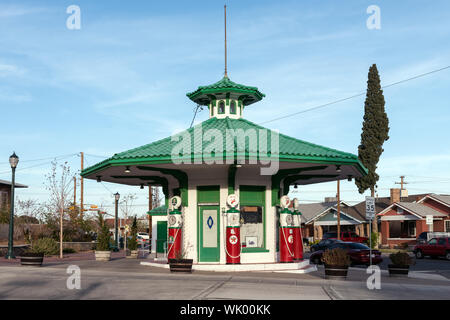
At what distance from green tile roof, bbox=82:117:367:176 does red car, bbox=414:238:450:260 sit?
1980cm

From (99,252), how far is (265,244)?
33.4ft

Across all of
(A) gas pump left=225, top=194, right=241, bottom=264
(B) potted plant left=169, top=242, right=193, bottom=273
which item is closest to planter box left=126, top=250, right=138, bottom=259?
(A) gas pump left=225, top=194, right=241, bottom=264

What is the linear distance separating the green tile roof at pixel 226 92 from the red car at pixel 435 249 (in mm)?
22278

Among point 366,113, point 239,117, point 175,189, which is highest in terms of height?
point 366,113

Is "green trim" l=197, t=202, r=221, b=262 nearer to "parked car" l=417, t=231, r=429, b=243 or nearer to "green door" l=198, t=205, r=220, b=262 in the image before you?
"green door" l=198, t=205, r=220, b=262

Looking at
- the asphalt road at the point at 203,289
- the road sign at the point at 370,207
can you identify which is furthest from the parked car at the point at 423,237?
the asphalt road at the point at 203,289

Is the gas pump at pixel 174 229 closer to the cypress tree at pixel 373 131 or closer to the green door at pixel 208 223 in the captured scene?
the green door at pixel 208 223

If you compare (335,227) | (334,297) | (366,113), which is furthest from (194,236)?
(335,227)

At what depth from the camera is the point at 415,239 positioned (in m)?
54.6

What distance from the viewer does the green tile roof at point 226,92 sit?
23266mm

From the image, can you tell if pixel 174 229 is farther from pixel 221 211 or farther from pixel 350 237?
pixel 350 237

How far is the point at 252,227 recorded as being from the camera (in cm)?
2172

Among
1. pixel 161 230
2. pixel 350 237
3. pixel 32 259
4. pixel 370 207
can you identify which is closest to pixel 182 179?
pixel 32 259
